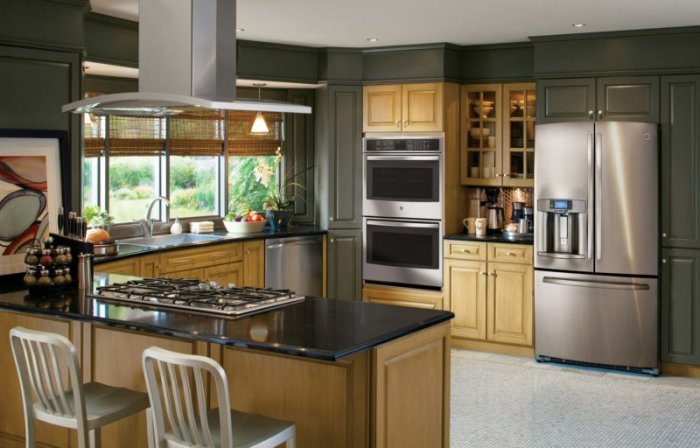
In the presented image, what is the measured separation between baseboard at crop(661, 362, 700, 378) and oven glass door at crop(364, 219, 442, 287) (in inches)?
72.1

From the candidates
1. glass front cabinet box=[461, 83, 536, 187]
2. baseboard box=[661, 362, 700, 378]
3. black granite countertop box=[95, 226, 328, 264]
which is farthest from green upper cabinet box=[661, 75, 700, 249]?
black granite countertop box=[95, 226, 328, 264]

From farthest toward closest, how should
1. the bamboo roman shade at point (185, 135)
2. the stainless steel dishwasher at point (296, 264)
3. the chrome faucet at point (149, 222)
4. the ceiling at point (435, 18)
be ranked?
the stainless steel dishwasher at point (296, 264) < the chrome faucet at point (149, 222) < the bamboo roman shade at point (185, 135) < the ceiling at point (435, 18)

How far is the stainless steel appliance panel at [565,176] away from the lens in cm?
625

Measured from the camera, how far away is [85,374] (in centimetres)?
392

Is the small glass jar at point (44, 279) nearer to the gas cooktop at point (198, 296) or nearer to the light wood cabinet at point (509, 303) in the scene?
the gas cooktop at point (198, 296)

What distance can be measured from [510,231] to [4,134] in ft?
13.1

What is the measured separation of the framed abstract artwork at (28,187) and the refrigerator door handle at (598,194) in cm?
365

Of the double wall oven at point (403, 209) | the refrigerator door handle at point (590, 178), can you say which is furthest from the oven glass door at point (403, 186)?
the refrigerator door handle at point (590, 178)

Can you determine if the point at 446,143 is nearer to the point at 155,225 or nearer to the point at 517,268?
the point at 517,268

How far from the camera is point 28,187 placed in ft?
15.9

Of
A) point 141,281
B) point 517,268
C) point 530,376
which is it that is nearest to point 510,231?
point 517,268

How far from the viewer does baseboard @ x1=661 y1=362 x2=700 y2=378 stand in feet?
20.3

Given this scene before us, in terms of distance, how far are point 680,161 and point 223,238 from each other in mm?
3401

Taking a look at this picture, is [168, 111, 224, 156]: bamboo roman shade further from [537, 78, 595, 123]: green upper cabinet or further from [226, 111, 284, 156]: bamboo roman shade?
[537, 78, 595, 123]: green upper cabinet
